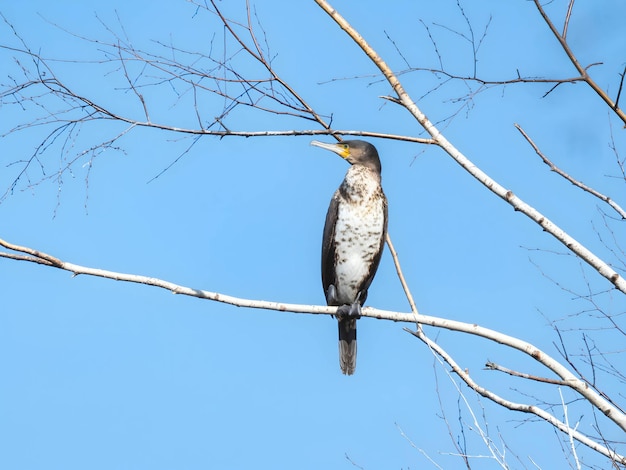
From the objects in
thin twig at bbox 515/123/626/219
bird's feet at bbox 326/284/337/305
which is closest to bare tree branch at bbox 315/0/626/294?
thin twig at bbox 515/123/626/219

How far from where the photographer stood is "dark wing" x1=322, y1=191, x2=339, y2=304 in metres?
5.61

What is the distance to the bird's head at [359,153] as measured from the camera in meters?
5.73

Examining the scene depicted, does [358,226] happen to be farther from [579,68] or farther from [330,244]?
[579,68]

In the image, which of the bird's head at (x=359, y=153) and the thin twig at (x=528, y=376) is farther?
the bird's head at (x=359, y=153)

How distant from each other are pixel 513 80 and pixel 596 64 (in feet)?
1.16

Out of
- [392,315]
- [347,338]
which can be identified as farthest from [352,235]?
[392,315]

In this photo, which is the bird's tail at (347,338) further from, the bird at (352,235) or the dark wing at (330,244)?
the dark wing at (330,244)

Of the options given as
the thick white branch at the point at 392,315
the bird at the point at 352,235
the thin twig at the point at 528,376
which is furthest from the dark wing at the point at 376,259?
the thin twig at the point at 528,376

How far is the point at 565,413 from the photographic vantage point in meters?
3.46

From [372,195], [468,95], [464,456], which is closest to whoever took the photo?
[464,456]

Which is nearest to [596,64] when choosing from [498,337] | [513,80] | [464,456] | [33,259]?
[513,80]

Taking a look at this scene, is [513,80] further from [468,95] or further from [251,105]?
[251,105]

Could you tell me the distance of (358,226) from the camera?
5539 mm

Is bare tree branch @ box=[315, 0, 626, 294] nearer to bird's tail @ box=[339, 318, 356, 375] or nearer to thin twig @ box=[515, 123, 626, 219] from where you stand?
thin twig @ box=[515, 123, 626, 219]
